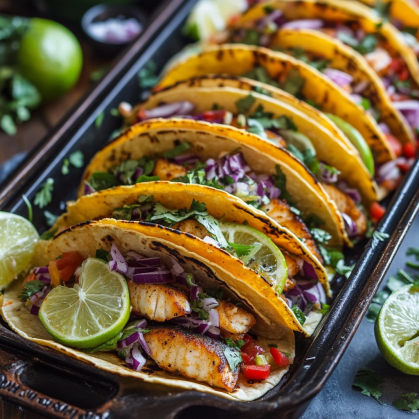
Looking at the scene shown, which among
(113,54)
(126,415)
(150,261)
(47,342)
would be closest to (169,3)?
(113,54)

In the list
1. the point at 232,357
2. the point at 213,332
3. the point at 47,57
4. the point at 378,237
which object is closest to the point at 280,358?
the point at 232,357

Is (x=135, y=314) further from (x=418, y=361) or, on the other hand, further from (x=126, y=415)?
(x=418, y=361)

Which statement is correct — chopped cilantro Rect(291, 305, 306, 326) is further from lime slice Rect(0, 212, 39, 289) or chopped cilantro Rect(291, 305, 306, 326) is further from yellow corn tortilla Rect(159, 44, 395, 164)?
lime slice Rect(0, 212, 39, 289)

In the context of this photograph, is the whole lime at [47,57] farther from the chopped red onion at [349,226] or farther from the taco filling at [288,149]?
the chopped red onion at [349,226]

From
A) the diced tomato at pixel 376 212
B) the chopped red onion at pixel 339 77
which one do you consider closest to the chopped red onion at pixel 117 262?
the diced tomato at pixel 376 212

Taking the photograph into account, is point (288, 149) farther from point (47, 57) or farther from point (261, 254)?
point (47, 57)

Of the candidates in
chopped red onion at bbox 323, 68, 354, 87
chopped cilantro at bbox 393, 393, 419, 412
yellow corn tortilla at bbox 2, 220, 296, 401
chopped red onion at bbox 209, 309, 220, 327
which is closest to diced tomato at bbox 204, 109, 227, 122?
chopped red onion at bbox 323, 68, 354, 87
